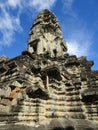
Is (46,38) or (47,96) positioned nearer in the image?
(47,96)

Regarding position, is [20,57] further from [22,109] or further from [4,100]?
[22,109]

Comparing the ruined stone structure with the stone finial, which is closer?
the ruined stone structure

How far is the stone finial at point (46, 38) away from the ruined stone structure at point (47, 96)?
6.78m

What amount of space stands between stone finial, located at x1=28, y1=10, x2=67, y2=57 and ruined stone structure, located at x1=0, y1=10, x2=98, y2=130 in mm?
6778

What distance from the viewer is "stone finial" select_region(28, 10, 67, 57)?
26.0 metres

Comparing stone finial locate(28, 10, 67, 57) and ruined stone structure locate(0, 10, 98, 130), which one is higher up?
stone finial locate(28, 10, 67, 57)

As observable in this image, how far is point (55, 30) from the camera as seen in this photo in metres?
29.9

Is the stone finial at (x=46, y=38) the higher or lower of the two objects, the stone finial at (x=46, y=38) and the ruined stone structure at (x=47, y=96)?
the higher

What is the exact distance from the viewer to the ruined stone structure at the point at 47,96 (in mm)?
11508

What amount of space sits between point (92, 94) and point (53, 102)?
281cm

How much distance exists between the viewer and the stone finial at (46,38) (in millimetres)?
26031

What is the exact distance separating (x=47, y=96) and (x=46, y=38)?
15566 millimetres

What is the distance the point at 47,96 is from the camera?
1313 cm

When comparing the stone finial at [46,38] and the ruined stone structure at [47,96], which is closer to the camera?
the ruined stone structure at [47,96]
